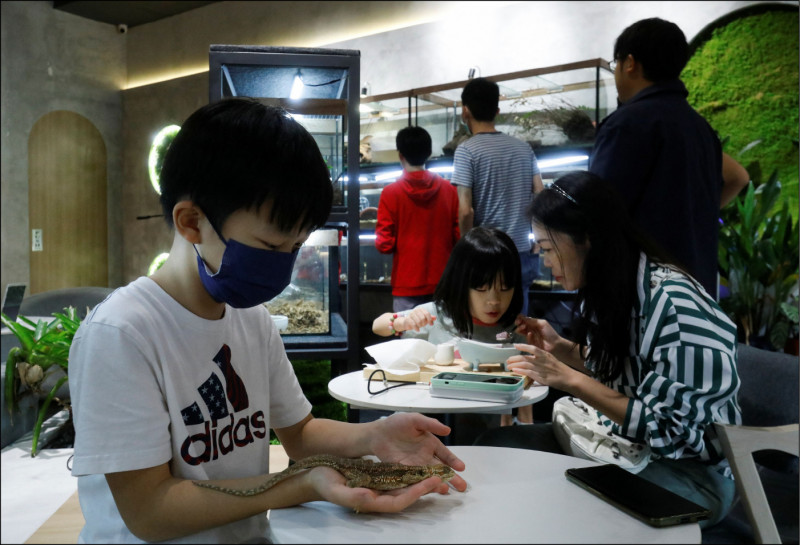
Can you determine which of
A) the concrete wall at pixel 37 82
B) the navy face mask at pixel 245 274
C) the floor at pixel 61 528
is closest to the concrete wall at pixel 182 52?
the concrete wall at pixel 37 82

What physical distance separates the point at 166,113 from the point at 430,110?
2097 mm

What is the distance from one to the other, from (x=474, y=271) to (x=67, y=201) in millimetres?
1460

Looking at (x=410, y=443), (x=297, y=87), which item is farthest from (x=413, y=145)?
(x=410, y=443)

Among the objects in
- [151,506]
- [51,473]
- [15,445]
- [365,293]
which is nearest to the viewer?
[151,506]

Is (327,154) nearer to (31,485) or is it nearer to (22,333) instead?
(22,333)

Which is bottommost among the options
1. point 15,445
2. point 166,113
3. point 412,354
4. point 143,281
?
point 15,445

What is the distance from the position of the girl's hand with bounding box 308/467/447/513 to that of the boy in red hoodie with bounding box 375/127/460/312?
2.29 metres

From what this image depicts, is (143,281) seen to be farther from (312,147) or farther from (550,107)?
(550,107)

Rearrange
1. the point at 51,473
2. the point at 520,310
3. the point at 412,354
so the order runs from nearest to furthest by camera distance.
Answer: the point at 51,473 → the point at 412,354 → the point at 520,310

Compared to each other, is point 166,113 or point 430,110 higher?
point 430,110

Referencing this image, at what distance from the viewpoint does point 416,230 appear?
318cm

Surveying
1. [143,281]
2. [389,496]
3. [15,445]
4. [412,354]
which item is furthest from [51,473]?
[412,354]

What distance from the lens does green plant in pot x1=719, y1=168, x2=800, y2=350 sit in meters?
3.28

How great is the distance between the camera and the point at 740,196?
375cm
